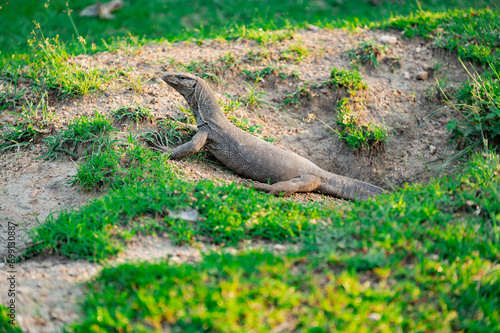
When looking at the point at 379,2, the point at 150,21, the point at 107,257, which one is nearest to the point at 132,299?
the point at 107,257

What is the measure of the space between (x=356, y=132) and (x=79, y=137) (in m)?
3.72

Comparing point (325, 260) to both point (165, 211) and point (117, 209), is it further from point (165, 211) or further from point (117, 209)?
point (117, 209)

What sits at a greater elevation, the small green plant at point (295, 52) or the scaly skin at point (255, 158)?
the small green plant at point (295, 52)

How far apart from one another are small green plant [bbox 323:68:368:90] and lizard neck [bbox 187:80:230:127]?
1.93 metres

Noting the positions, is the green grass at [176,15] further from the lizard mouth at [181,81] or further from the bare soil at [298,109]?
the lizard mouth at [181,81]

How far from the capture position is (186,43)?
7.11 metres

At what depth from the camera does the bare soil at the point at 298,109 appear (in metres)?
4.73

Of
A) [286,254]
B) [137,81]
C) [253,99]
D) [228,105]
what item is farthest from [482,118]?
[137,81]

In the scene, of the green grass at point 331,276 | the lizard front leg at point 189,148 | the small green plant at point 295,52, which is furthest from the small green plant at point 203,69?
the green grass at point 331,276

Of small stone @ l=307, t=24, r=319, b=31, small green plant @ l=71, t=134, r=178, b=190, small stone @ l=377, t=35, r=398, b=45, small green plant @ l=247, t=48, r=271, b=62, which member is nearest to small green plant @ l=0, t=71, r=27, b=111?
small green plant @ l=71, t=134, r=178, b=190

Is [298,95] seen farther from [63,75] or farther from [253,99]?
[63,75]

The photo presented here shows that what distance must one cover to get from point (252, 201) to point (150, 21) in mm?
7727

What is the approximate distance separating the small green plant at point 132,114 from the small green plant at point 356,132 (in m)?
2.71

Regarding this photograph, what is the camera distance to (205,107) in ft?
17.4
